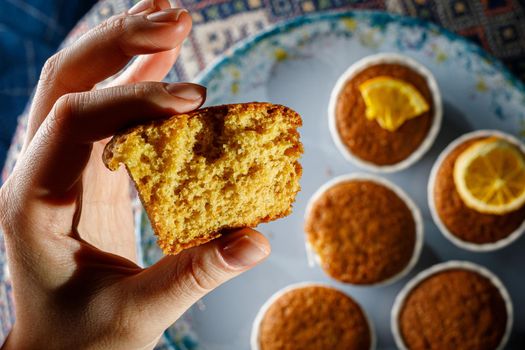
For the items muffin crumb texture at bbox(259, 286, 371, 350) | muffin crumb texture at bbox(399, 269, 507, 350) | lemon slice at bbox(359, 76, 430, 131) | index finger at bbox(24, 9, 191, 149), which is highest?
index finger at bbox(24, 9, 191, 149)

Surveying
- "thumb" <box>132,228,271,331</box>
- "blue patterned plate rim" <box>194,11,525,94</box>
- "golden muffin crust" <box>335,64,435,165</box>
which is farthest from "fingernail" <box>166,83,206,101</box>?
"golden muffin crust" <box>335,64,435,165</box>

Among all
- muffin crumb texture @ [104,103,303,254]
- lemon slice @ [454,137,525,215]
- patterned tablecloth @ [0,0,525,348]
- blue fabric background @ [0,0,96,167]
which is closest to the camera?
muffin crumb texture @ [104,103,303,254]

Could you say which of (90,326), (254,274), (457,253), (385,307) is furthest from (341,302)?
(90,326)

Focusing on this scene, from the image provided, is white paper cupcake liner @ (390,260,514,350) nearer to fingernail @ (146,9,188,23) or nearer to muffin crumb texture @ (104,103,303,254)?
muffin crumb texture @ (104,103,303,254)

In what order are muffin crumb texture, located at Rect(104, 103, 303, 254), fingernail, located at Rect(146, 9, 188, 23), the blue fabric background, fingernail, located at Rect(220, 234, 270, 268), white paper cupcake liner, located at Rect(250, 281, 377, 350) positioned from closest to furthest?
muffin crumb texture, located at Rect(104, 103, 303, 254), fingernail, located at Rect(220, 234, 270, 268), fingernail, located at Rect(146, 9, 188, 23), white paper cupcake liner, located at Rect(250, 281, 377, 350), the blue fabric background

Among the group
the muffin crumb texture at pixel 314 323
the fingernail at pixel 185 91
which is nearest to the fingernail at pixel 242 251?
the fingernail at pixel 185 91

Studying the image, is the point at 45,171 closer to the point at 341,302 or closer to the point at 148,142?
the point at 148,142
